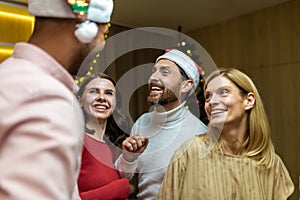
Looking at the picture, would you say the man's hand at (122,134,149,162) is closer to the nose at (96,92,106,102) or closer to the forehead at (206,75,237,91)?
the nose at (96,92,106,102)

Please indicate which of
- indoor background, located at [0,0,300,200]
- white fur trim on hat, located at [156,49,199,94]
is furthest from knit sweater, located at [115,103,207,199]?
indoor background, located at [0,0,300,200]

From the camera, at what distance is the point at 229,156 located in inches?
51.1

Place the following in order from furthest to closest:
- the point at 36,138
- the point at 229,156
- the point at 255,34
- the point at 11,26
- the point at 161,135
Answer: the point at 255,34 → the point at 11,26 → the point at 229,156 → the point at 161,135 → the point at 36,138

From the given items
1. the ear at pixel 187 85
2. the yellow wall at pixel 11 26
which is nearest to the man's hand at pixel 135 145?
the ear at pixel 187 85

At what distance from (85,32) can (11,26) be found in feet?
9.00

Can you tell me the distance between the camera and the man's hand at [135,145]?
1.05 metres

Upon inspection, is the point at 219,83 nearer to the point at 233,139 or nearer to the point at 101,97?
the point at 233,139

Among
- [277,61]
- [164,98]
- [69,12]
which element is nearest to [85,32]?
[69,12]

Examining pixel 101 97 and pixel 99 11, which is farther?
pixel 101 97

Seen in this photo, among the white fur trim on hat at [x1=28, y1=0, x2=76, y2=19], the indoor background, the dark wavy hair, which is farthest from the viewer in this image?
the indoor background

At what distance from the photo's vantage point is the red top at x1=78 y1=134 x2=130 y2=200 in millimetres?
1161

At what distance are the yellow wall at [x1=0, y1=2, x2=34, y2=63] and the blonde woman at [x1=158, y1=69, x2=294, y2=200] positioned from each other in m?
2.21

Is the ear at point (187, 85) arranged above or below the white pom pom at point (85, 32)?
below

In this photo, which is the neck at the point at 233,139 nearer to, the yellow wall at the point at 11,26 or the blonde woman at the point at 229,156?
the blonde woman at the point at 229,156
